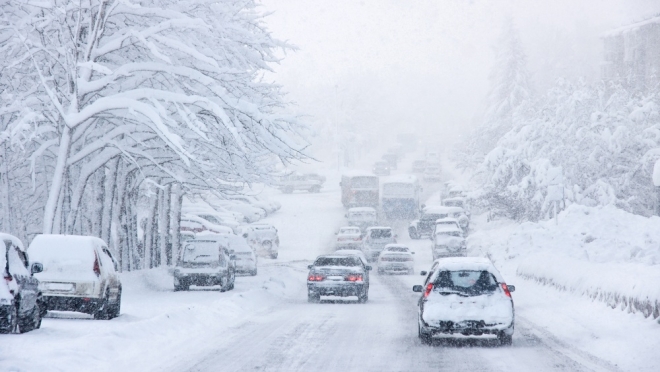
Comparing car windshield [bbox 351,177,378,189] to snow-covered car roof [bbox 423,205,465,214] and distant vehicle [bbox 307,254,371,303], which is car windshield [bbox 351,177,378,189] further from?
distant vehicle [bbox 307,254,371,303]

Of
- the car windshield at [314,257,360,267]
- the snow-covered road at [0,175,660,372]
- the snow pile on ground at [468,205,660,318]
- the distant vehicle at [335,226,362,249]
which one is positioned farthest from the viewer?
the distant vehicle at [335,226,362,249]

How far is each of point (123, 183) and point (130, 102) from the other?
41.5 feet

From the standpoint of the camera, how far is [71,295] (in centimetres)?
1830

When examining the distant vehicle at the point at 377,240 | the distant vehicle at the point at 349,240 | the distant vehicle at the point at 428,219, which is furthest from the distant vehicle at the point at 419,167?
the distant vehicle at the point at 377,240

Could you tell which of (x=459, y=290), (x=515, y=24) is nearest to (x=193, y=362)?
(x=459, y=290)

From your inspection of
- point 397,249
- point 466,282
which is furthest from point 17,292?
point 397,249

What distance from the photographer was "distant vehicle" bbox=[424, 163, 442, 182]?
333 feet

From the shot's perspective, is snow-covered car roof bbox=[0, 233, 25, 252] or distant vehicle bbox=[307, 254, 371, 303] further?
distant vehicle bbox=[307, 254, 371, 303]

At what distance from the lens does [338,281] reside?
89.1 ft

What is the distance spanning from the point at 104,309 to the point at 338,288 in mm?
9711

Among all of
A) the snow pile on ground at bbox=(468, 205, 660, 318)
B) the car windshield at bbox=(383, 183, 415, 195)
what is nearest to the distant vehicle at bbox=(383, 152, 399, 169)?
the car windshield at bbox=(383, 183, 415, 195)

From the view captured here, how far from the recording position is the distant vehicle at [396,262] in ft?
140

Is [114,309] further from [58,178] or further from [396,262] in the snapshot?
[396,262]

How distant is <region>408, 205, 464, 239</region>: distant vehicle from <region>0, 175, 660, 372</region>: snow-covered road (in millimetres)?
33974
